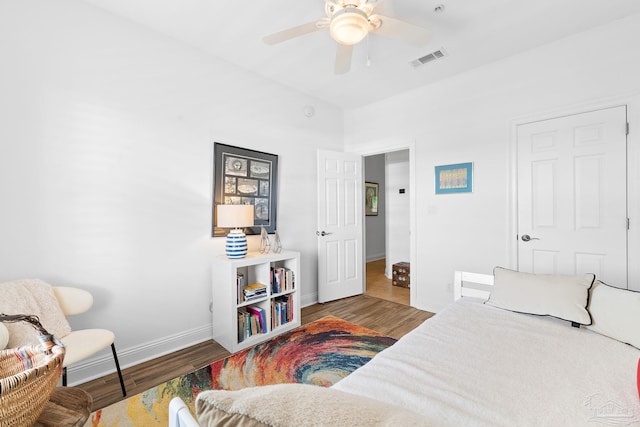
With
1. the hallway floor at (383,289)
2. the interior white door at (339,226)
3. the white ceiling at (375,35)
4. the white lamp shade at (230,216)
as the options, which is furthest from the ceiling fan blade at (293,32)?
the hallway floor at (383,289)

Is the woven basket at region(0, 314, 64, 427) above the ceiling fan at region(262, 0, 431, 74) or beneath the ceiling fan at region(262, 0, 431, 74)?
beneath

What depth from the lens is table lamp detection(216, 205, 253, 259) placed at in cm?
256

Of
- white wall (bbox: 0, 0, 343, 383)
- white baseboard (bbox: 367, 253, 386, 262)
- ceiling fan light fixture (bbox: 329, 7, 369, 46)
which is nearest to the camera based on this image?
ceiling fan light fixture (bbox: 329, 7, 369, 46)

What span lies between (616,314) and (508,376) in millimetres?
845

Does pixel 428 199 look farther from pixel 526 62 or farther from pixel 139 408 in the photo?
pixel 139 408

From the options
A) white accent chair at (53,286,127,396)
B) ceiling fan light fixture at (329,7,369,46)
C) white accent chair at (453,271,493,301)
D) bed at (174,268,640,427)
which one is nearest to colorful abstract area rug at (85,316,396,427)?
white accent chair at (53,286,127,396)

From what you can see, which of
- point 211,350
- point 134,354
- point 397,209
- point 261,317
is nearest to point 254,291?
point 261,317

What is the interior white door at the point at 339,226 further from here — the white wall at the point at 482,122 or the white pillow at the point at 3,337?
the white pillow at the point at 3,337

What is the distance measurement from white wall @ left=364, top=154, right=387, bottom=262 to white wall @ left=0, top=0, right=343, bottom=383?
410cm

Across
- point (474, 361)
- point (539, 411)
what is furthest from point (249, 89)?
point (539, 411)

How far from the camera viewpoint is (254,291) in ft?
8.80

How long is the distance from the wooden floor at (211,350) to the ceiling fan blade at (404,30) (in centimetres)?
247

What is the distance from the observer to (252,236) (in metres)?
3.13

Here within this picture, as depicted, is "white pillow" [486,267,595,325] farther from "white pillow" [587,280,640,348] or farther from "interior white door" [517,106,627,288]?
"interior white door" [517,106,627,288]
